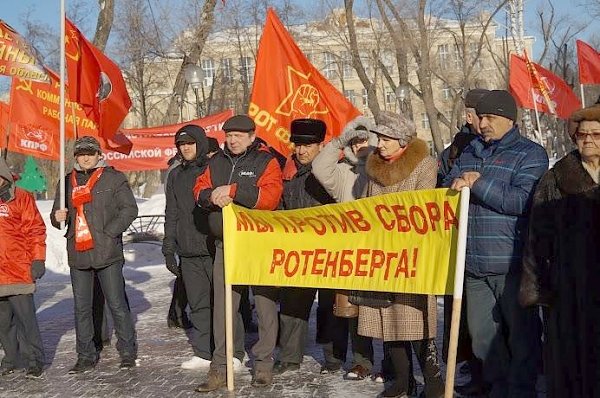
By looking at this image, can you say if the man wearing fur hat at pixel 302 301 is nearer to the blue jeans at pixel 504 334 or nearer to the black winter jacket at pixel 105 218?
the black winter jacket at pixel 105 218

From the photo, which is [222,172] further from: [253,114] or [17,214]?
[253,114]

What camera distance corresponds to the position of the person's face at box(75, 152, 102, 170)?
290 inches

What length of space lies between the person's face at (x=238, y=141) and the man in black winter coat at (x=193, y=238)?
607 mm

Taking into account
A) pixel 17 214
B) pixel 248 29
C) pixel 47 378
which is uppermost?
pixel 248 29

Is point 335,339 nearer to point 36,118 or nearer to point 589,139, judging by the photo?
point 589,139

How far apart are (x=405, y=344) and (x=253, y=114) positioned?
3944 millimetres

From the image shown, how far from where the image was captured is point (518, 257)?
208 inches

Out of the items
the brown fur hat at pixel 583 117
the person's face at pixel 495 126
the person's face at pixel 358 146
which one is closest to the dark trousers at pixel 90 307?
the person's face at pixel 358 146

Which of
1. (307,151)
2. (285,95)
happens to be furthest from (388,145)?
(285,95)

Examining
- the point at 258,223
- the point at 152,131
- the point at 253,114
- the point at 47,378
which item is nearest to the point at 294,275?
the point at 258,223

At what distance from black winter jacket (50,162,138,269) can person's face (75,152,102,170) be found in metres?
0.05

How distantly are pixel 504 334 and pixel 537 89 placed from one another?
1136cm

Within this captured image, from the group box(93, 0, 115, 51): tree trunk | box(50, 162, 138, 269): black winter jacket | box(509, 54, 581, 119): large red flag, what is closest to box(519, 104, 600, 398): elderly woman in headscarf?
box(50, 162, 138, 269): black winter jacket

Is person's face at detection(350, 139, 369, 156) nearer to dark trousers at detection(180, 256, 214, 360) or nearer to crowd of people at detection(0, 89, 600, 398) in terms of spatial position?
crowd of people at detection(0, 89, 600, 398)
